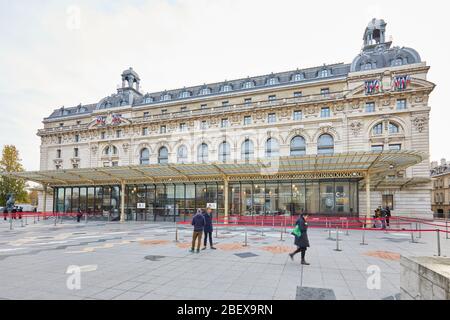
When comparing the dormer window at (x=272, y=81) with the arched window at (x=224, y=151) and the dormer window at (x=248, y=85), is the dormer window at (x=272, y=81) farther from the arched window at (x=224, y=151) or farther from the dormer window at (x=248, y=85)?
the arched window at (x=224, y=151)

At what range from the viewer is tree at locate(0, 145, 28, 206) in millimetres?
47906

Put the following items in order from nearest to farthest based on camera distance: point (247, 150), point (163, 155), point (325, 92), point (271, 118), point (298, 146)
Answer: point (298, 146) < point (325, 92) < point (271, 118) < point (247, 150) < point (163, 155)

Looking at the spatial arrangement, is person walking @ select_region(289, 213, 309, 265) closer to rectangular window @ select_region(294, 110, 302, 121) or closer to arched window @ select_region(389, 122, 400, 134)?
rectangular window @ select_region(294, 110, 302, 121)

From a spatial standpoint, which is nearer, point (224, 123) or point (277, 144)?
point (277, 144)

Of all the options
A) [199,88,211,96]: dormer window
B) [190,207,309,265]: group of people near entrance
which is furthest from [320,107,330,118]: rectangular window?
[190,207,309,265]: group of people near entrance

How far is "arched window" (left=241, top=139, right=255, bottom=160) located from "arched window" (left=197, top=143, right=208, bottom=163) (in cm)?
573

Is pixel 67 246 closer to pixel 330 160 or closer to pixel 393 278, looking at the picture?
pixel 393 278

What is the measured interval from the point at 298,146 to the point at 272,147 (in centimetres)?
349

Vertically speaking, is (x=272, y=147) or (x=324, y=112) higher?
(x=324, y=112)

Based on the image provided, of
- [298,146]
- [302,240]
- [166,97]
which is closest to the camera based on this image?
[302,240]

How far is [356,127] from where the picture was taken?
32156 mm

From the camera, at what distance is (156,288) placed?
6016 millimetres

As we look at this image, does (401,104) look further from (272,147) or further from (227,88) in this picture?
(227,88)

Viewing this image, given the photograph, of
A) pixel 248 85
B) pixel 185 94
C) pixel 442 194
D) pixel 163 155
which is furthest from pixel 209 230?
pixel 442 194
